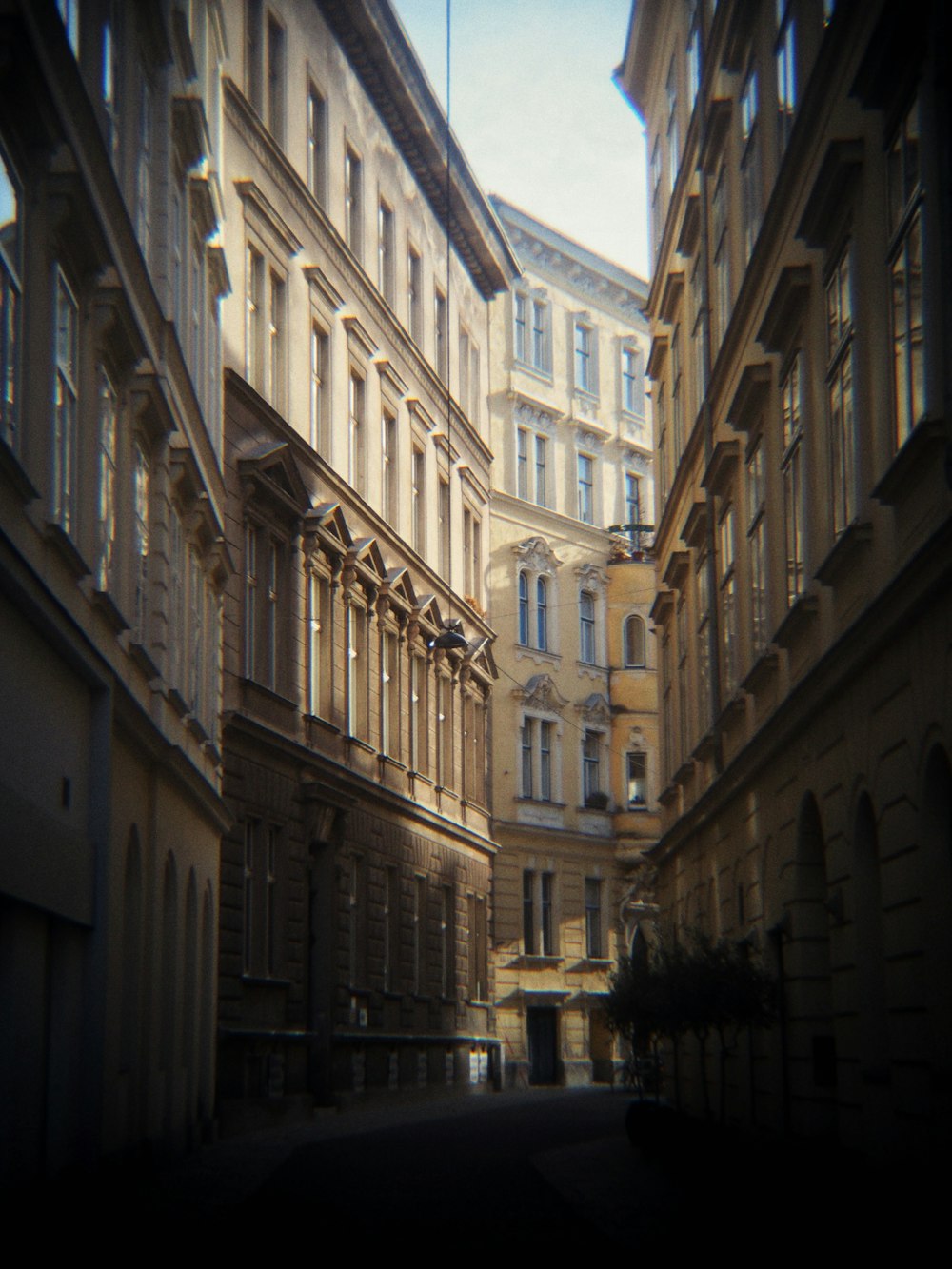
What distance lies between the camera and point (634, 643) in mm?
61094

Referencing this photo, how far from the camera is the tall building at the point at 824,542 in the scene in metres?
13.7

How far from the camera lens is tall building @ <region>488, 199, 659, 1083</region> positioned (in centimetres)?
5578

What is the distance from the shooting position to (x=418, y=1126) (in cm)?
3017

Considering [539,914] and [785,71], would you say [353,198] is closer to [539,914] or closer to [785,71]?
[785,71]

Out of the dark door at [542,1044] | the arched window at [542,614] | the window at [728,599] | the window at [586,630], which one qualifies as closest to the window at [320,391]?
the window at [728,599]

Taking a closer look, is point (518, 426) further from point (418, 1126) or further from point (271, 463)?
point (418, 1126)

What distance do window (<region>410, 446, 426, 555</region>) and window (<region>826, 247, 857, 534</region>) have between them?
27.2 m

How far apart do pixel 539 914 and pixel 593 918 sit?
9.43 ft

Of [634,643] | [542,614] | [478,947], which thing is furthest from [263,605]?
[634,643]

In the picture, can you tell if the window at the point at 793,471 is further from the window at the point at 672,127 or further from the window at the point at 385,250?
the window at the point at 385,250

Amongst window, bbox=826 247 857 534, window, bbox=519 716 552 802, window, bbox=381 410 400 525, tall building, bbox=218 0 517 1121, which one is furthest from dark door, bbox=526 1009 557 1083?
window, bbox=826 247 857 534

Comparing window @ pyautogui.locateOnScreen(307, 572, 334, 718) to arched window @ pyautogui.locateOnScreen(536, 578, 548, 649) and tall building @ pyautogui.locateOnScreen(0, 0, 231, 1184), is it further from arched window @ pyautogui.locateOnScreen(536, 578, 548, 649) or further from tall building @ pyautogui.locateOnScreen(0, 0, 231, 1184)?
arched window @ pyautogui.locateOnScreen(536, 578, 548, 649)

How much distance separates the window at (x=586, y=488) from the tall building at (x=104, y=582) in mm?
35515

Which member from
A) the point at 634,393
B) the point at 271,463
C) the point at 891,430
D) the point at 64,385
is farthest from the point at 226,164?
the point at 634,393
